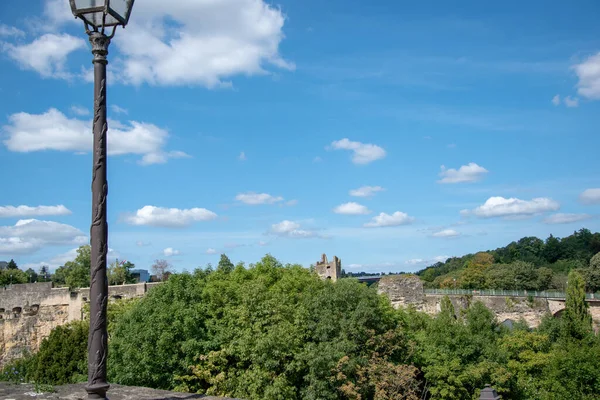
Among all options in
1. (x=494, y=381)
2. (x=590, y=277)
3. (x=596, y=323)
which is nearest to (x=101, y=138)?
(x=494, y=381)

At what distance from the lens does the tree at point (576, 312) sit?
29.5m

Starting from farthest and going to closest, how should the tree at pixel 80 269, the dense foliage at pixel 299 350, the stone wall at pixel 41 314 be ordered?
1. the tree at pixel 80 269
2. the stone wall at pixel 41 314
3. the dense foliage at pixel 299 350

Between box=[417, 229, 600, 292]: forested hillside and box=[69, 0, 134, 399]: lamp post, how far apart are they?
65294mm

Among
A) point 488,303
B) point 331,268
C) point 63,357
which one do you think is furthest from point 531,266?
point 63,357

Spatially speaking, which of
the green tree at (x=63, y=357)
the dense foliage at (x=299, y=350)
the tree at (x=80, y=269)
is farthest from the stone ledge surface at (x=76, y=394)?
the tree at (x=80, y=269)

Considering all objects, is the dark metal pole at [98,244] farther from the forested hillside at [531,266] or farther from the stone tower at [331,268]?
the forested hillside at [531,266]

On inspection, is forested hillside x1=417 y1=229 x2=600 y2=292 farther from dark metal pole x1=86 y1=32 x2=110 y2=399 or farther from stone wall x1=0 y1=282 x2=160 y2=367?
dark metal pole x1=86 y1=32 x2=110 y2=399

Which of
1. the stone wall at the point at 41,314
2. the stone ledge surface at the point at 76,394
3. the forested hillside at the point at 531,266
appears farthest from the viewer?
the forested hillside at the point at 531,266

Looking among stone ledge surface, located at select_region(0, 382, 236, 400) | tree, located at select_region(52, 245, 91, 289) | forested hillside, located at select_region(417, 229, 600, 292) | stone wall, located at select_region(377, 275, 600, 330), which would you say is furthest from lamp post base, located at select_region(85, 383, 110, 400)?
forested hillside, located at select_region(417, 229, 600, 292)

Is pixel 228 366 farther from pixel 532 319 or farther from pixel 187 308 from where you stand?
pixel 532 319

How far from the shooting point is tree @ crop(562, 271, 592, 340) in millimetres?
29500

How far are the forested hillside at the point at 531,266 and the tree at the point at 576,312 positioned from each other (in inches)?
1257

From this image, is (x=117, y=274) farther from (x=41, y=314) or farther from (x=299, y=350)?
(x=299, y=350)

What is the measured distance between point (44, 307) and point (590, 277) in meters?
58.1
